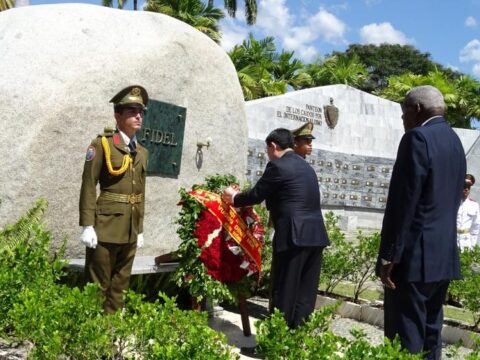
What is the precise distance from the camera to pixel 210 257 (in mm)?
4676

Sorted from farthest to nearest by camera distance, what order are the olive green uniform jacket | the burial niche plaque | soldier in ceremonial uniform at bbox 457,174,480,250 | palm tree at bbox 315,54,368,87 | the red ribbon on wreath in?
palm tree at bbox 315,54,368,87
soldier in ceremonial uniform at bbox 457,174,480,250
the burial niche plaque
the red ribbon on wreath
the olive green uniform jacket

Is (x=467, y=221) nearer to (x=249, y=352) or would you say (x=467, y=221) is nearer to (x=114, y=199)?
(x=249, y=352)

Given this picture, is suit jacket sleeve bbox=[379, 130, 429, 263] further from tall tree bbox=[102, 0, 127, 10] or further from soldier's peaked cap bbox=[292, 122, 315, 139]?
tall tree bbox=[102, 0, 127, 10]

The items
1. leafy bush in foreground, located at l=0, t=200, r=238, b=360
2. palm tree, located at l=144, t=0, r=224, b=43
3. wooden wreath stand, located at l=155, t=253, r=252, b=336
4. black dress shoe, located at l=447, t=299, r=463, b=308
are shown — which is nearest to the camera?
leafy bush in foreground, located at l=0, t=200, r=238, b=360

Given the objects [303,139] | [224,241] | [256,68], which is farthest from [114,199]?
[256,68]

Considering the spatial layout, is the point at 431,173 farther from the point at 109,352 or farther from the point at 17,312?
Answer: the point at 17,312

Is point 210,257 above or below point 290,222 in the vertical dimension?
below

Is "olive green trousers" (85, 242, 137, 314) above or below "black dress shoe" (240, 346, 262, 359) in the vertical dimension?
above

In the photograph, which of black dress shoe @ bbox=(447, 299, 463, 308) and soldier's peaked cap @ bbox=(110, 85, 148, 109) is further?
black dress shoe @ bbox=(447, 299, 463, 308)

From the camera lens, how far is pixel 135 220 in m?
4.15

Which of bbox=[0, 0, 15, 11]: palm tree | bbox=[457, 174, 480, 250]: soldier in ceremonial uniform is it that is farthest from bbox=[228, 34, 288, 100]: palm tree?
bbox=[457, 174, 480, 250]: soldier in ceremonial uniform

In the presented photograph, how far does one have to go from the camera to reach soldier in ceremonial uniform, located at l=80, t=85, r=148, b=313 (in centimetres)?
390

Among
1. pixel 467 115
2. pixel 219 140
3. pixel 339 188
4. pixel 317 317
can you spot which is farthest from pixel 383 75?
pixel 317 317

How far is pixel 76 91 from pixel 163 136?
999 millimetres
